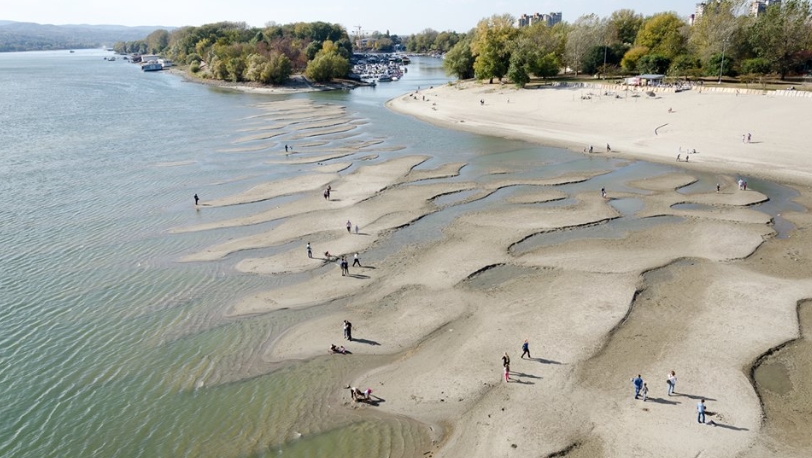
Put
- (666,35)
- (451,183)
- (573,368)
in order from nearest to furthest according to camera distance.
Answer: (573,368) < (451,183) < (666,35)

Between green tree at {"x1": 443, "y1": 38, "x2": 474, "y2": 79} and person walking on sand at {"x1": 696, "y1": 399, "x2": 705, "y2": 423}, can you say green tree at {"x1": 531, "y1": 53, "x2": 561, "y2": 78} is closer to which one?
green tree at {"x1": 443, "y1": 38, "x2": 474, "y2": 79}

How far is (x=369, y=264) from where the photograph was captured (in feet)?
107

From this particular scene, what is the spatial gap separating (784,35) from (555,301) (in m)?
85.8

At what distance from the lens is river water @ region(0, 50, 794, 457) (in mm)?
19297

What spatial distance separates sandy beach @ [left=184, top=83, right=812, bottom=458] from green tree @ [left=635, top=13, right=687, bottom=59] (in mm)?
57348

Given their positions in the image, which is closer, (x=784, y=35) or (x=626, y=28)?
(x=784, y=35)

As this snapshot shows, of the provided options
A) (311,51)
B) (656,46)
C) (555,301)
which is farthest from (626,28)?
(555,301)

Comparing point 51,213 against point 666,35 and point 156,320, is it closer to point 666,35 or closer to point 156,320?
point 156,320

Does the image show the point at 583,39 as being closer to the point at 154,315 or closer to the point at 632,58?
the point at 632,58

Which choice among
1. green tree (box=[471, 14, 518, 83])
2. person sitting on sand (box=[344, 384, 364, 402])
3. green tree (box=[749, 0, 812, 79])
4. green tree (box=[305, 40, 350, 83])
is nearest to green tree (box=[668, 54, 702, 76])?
green tree (box=[749, 0, 812, 79])

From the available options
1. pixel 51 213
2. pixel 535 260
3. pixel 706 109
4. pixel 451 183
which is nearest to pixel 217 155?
pixel 51 213

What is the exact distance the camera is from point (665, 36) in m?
111

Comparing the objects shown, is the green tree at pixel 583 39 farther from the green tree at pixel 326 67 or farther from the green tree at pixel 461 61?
the green tree at pixel 326 67

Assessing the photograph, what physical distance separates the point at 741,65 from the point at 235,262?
9307cm
